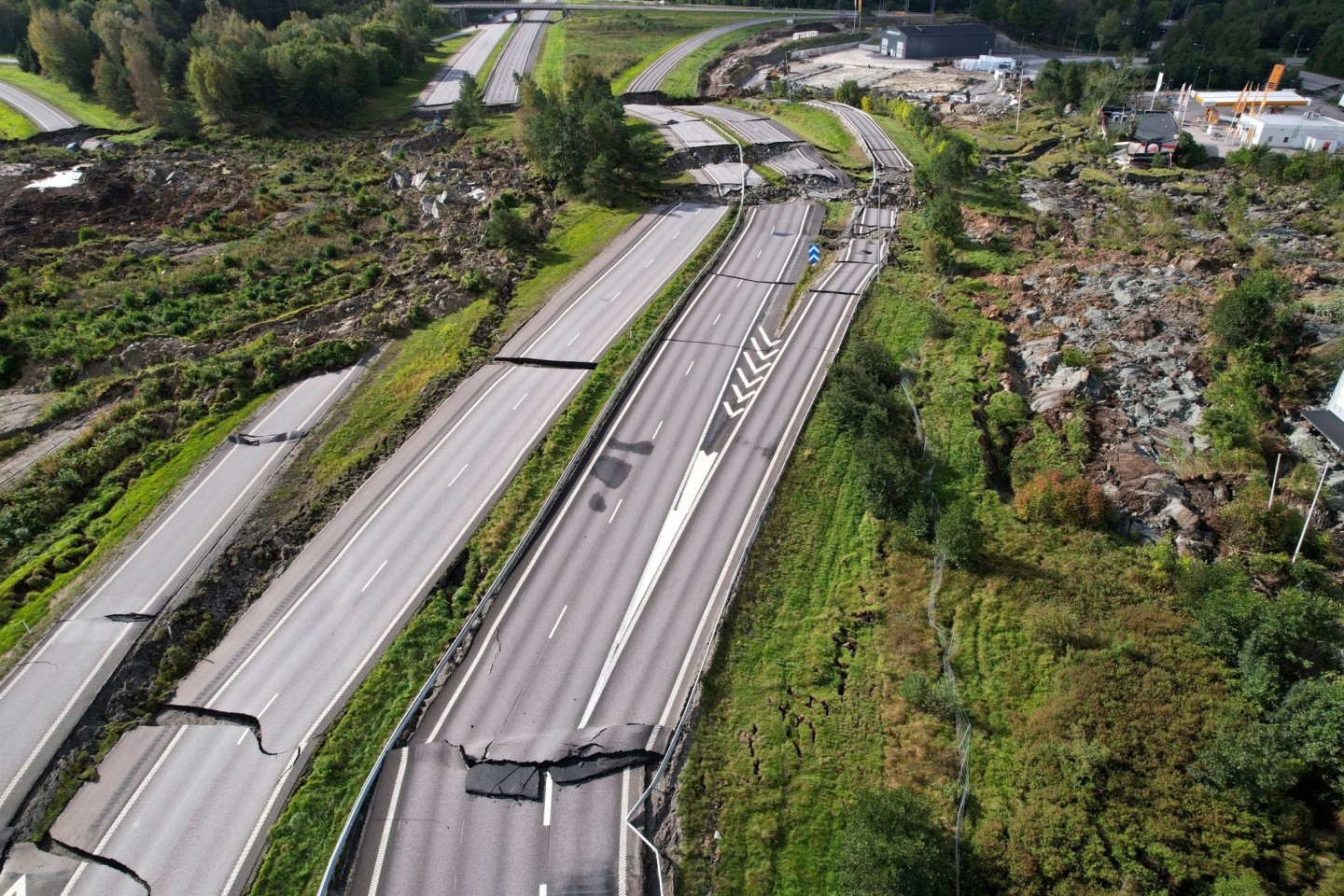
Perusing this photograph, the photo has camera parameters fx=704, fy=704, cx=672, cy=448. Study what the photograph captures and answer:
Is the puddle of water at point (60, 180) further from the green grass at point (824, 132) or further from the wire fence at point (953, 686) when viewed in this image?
the wire fence at point (953, 686)

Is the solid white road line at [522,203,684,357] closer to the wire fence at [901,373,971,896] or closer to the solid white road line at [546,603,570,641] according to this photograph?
the solid white road line at [546,603,570,641]

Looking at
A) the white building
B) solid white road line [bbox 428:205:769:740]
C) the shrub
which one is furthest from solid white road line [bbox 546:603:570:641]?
the white building

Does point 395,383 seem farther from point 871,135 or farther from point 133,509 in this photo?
point 871,135

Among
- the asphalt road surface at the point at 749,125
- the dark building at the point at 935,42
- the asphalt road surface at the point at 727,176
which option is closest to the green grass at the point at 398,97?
the asphalt road surface at the point at 749,125

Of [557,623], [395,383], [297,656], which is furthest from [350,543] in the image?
[395,383]

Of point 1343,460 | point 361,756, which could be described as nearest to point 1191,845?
point 1343,460

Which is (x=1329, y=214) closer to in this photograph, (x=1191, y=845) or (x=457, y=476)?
(x=1191, y=845)
